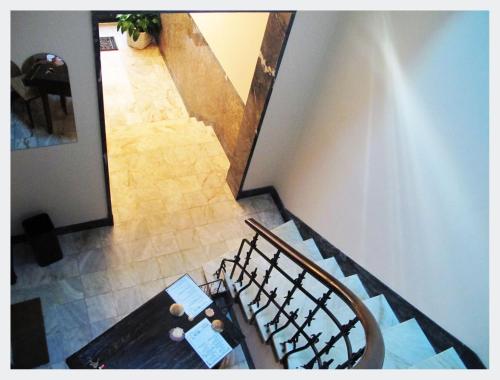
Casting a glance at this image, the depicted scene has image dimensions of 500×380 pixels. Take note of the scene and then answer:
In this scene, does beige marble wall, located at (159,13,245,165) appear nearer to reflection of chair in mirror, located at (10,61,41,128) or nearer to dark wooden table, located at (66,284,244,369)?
dark wooden table, located at (66,284,244,369)

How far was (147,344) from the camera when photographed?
3449 millimetres

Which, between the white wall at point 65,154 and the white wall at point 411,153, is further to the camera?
the white wall at point 65,154

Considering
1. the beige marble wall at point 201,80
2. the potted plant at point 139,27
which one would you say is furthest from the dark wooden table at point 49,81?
the potted plant at point 139,27

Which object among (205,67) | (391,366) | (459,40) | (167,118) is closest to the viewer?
(459,40)

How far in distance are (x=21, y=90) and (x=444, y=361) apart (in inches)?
139

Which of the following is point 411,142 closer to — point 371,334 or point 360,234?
point 360,234

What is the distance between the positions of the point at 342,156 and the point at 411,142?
886mm

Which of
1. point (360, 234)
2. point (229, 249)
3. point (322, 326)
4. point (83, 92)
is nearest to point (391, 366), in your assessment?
point (322, 326)

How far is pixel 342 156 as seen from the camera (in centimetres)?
399

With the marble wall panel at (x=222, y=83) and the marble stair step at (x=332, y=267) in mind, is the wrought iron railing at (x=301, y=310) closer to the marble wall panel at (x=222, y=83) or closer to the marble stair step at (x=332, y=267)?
the marble stair step at (x=332, y=267)

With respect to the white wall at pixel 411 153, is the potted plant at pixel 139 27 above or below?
below

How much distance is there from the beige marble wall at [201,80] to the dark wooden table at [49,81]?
223 cm

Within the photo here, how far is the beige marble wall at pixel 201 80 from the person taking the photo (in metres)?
5.55

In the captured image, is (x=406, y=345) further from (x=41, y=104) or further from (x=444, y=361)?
(x=41, y=104)
